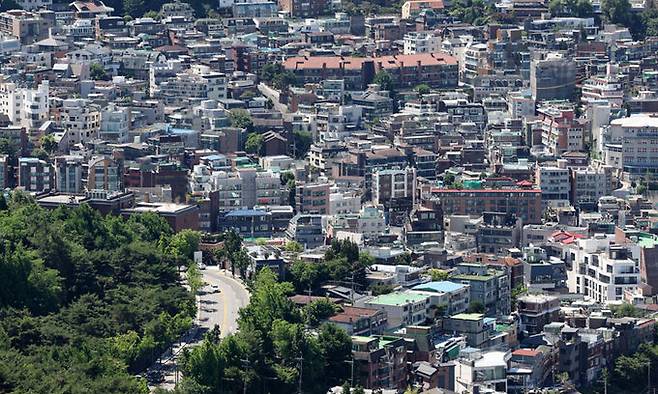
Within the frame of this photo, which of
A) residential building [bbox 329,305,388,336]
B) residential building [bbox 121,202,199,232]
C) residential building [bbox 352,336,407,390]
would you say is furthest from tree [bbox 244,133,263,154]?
residential building [bbox 352,336,407,390]

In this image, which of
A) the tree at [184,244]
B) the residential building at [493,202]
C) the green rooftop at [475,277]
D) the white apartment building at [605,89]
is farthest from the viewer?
the white apartment building at [605,89]

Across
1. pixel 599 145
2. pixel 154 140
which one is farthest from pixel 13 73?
pixel 599 145

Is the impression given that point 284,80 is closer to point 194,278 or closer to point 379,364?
point 194,278

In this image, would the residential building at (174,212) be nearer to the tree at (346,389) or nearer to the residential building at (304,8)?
the tree at (346,389)

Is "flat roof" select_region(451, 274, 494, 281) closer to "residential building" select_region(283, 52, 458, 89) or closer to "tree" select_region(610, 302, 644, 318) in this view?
"tree" select_region(610, 302, 644, 318)

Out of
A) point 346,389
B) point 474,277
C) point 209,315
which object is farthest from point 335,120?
point 346,389

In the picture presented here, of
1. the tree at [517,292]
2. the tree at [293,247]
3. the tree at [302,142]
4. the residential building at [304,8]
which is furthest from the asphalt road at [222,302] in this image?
the residential building at [304,8]

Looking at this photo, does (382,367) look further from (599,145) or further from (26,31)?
(26,31)
